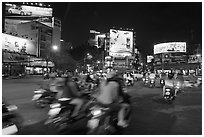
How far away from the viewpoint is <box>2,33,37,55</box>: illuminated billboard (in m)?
41.9

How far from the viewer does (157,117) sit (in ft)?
23.0

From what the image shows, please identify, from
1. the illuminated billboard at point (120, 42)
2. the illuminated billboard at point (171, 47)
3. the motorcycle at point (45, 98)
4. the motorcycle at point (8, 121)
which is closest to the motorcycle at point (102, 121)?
the motorcycle at point (8, 121)

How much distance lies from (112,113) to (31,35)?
69507mm

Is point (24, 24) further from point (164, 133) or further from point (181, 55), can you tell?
point (164, 133)

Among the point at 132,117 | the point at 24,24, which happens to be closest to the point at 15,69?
the point at 24,24

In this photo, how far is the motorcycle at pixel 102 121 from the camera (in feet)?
15.4

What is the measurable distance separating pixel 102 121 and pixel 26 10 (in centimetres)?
6852

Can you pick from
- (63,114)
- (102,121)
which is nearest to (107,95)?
(102,121)

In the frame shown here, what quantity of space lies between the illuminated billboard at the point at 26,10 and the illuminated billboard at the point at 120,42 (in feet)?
79.9

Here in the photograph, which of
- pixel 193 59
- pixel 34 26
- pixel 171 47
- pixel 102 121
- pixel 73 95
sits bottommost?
pixel 102 121

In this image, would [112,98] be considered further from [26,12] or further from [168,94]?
[26,12]

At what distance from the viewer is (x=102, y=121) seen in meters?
4.83

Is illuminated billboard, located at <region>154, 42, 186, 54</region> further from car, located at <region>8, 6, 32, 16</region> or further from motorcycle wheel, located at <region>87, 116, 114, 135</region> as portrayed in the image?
motorcycle wheel, located at <region>87, 116, 114, 135</region>

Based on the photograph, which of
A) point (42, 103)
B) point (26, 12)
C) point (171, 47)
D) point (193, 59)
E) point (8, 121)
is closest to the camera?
point (8, 121)
